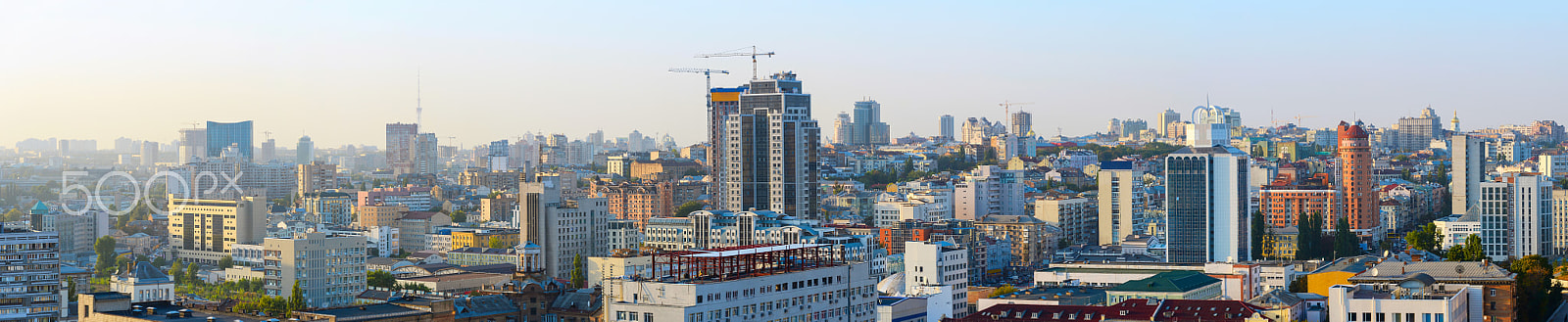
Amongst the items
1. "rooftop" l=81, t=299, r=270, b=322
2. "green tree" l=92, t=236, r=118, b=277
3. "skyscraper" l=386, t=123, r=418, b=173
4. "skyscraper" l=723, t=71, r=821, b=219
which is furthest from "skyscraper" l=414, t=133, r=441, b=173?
"rooftop" l=81, t=299, r=270, b=322

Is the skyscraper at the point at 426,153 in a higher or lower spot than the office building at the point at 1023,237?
higher

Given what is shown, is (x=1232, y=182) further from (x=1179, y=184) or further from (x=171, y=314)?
(x=171, y=314)

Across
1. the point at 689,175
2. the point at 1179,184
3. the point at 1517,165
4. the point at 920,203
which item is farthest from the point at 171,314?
the point at 1517,165

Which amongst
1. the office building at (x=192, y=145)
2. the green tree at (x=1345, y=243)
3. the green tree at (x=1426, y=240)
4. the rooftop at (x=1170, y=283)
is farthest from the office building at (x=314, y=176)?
the rooftop at (x=1170, y=283)

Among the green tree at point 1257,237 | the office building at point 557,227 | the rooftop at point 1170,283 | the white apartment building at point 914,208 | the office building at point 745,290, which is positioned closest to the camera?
the office building at point 745,290

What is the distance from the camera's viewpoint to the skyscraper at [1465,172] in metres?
63.0

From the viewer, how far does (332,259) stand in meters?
42.0

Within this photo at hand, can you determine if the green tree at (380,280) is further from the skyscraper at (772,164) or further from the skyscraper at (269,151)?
the skyscraper at (269,151)

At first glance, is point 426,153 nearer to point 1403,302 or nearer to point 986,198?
point 986,198

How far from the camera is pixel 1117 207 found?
61812mm

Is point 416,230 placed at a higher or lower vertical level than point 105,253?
higher

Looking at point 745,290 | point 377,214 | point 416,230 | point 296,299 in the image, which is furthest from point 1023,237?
point 745,290

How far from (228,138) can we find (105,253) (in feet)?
88.9

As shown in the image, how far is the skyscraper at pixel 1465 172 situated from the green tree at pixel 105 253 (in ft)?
144
